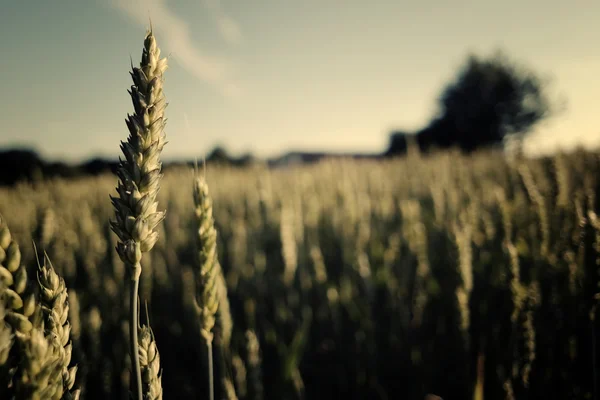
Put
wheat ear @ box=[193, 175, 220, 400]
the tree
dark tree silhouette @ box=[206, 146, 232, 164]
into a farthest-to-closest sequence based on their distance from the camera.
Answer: the tree < dark tree silhouette @ box=[206, 146, 232, 164] < wheat ear @ box=[193, 175, 220, 400]

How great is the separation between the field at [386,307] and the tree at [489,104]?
26388 mm

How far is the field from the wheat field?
0.04 feet

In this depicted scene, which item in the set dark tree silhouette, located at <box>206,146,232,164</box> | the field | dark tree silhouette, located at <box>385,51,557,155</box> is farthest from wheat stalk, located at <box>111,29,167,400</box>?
dark tree silhouette, located at <box>385,51,557,155</box>

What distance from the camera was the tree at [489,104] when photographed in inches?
1062

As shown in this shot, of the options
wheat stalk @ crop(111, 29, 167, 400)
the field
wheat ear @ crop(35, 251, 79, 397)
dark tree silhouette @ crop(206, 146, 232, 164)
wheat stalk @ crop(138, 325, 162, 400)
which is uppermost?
dark tree silhouette @ crop(206, 146, 232, 164)

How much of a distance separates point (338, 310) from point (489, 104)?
99.1 ft

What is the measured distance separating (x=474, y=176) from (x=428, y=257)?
262cm

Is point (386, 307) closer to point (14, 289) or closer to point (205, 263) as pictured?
point (205, 263)

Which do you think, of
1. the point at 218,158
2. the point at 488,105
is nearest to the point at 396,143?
the point at 488,105

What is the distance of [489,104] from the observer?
26812mm

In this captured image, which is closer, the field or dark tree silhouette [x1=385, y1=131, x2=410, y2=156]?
the field

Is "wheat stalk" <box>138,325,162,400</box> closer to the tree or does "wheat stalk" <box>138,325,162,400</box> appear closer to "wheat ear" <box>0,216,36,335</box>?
"wheat ear" <box>0,216,36,335</box>

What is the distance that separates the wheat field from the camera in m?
0.53

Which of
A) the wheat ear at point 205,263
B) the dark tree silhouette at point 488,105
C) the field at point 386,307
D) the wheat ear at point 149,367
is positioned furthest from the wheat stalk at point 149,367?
the dark tree silhouette at point 488,105
